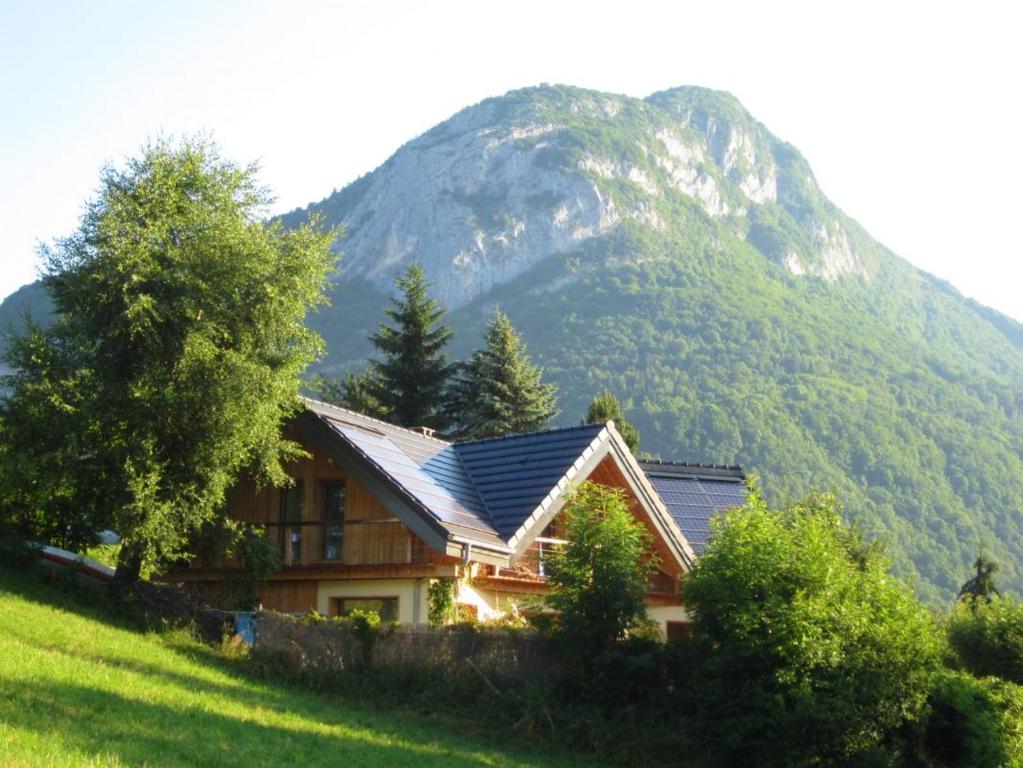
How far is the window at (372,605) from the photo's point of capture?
2238 cm

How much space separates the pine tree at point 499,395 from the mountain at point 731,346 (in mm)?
13501

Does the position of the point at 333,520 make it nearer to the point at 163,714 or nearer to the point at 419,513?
the point at 419,513

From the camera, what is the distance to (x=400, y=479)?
881 inches

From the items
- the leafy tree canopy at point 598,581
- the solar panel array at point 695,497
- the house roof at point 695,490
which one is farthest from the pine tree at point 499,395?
the leafy tree canopy at point 598,581

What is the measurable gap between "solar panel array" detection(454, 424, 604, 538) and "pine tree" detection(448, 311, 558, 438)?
16.4 m

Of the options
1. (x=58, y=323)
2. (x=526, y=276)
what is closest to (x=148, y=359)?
(x=58, y=323)

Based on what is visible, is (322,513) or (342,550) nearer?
(342,550)

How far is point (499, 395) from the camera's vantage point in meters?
43.7

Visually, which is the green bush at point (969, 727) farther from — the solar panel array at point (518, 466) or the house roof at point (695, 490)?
the house roof at point (695, 490)

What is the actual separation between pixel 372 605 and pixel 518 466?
14.8 feet

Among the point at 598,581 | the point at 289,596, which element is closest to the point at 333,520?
the point at 289,596

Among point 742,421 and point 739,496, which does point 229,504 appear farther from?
point 742,421

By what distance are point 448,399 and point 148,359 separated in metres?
23.7

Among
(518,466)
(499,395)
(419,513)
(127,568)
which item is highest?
(499,395)
